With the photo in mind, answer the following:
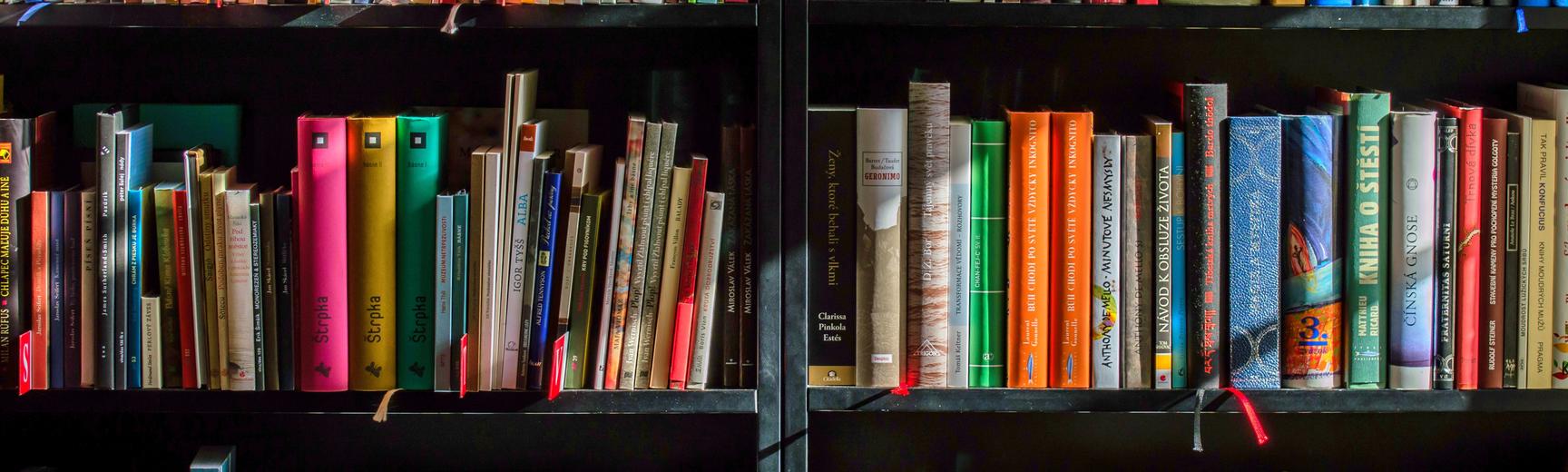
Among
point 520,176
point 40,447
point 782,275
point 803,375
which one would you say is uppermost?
point 520,176

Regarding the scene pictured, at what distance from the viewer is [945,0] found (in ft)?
4.10

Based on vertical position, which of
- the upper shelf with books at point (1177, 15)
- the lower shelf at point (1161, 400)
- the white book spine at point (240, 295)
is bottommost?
the lower shelf at point (1161, 400)

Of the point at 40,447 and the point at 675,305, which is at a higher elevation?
the point at 675,305

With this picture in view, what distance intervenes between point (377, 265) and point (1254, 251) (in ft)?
2.88

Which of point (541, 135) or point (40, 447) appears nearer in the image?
point (541, 135)

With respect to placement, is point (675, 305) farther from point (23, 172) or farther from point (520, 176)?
point (23, 172)

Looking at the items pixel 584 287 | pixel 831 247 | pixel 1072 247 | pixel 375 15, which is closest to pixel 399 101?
pixel 375 15

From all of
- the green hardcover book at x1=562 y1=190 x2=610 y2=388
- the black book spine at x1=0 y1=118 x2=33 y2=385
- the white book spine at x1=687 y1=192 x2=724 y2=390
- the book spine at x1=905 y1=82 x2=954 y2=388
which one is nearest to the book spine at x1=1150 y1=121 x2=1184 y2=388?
the book spine at x1=905 y1=82 x2=954 y2=388

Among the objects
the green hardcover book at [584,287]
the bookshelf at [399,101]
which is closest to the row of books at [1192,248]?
the bookshelf at [399,101]

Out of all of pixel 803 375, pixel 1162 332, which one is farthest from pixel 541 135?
pixel 1162 332

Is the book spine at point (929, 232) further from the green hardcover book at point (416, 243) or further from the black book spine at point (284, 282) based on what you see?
the black book spine at point (284, 282)

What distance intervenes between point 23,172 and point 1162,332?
1.16 m

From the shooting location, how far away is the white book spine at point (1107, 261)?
1274 millimetres

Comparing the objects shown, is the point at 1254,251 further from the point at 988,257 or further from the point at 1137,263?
the point at 988,257
